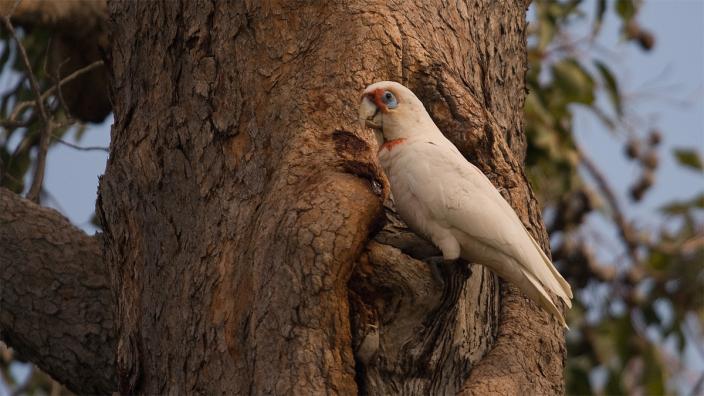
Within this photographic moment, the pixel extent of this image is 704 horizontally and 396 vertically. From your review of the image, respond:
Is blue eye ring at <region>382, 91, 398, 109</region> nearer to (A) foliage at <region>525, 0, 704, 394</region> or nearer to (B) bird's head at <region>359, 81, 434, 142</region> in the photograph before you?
(B) bird's head at <region>359, 81, 434, 142</region>

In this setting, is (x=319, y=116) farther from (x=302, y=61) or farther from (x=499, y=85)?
(x=499, y=85)

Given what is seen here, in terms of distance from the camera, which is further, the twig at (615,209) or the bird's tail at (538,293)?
the twig at (615,209)

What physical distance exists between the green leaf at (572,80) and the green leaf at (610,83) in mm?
103

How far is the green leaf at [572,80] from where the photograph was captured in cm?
577

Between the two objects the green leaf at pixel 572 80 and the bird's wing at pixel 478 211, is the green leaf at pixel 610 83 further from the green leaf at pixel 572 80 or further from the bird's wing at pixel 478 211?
the bird's wing at pixel 478 211

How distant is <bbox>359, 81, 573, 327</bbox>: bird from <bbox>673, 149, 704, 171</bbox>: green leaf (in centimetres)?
390

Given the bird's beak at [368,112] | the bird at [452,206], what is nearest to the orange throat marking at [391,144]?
the bird at [452,206]

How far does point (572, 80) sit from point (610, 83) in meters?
0.36

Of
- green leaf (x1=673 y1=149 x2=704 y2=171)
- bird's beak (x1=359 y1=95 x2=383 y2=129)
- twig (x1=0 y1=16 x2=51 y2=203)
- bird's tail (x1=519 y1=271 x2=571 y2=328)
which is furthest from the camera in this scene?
green leaf (x1=673 y1=149 x2=704 y2=171)

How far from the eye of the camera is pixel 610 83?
608 cm

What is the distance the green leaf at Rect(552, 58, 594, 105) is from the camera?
5.77 m

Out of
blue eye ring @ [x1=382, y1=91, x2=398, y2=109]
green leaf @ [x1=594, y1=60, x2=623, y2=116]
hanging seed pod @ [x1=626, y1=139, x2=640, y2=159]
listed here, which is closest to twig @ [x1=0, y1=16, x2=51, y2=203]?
blue eye ring @ [x1=382, y1=91, x2=398, y2=109]

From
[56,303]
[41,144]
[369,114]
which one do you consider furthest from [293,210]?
[41,144]

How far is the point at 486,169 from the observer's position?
3273 mm
